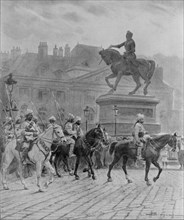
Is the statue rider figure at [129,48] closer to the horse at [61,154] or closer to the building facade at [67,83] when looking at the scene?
the building facade at [67,83]

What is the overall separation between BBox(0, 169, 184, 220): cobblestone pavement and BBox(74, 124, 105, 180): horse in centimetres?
81

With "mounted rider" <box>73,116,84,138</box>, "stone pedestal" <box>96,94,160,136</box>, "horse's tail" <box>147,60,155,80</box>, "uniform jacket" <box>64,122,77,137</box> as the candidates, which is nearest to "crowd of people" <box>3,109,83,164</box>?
"uniform jacket" <box>64,122,77,137</box>

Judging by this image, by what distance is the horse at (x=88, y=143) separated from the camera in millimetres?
12906

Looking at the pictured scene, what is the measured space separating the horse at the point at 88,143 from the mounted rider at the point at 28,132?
2051 millimetres

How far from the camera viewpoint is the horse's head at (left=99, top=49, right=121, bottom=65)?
14516 millimetres

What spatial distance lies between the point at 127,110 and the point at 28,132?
632 centimetres

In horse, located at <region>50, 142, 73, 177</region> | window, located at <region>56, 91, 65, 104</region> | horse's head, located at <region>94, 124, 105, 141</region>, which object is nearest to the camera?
horse's head, located at <region>94, 124, 105, 141</region>

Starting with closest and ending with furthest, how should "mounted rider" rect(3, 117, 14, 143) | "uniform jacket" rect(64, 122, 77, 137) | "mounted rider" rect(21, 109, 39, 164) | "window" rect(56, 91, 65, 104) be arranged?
"mounted rider" rect(21, 109, 39, 164), "mounted rider" rect(3, 117, 14, 143), "uniform jacket" rect(64, 122, 77, 137), "window" rect(56, 91, 65, 104)

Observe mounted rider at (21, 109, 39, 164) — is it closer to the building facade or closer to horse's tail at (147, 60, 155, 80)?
the building facade

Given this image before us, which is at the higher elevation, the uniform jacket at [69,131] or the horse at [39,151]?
the uniform jacket at [69,131]

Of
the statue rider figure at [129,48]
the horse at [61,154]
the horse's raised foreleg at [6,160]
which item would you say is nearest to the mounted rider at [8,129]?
the horse's raised foreleg at [6,160]

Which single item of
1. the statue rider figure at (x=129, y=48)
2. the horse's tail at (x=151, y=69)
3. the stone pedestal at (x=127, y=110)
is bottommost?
the stone pedestal at (x=127, y=110)

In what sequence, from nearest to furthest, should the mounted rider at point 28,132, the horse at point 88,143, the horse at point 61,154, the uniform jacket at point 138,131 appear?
the mounted rider at point 28,132, the uniform jacket at point 138,131, the horse at point 88,143, the horse at point 61,154

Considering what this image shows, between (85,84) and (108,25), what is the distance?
13.4 meters
